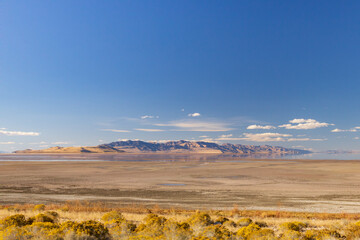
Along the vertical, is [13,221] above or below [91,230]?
below

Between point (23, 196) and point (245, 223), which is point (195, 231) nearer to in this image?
point (245, 223)

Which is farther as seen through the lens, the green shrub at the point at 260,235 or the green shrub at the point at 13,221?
the green shrub at the point at 13,221

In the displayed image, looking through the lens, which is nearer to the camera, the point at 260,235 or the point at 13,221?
the point at 260,235

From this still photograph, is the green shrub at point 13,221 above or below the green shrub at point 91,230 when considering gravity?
below

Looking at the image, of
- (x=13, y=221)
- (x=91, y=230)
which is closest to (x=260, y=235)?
(x=91, y=230)

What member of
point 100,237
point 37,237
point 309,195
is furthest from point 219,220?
point 309,195

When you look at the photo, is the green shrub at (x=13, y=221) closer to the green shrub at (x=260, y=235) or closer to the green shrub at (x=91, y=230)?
the green shrub at (x=91, y=230)

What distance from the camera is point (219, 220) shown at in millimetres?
13781

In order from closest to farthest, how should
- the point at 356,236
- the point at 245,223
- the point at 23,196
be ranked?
the point at 356,236 → the point at 245,223 → the point at 23,196

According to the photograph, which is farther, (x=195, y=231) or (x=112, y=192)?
(x=112, y=192)

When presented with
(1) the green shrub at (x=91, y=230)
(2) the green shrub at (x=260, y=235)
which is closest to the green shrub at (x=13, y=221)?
(1) the green shrub at (x=91, y=230)

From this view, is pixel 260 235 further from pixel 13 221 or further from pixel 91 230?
pixel 13 221

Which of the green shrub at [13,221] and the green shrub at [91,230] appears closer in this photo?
the green shrub at [91,230]

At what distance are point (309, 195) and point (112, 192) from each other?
2129cm
